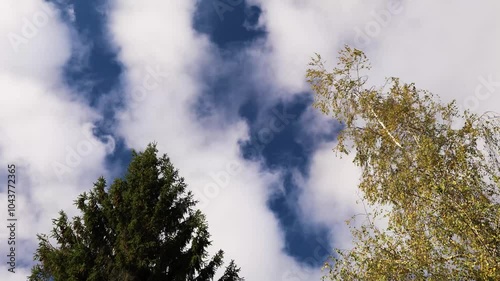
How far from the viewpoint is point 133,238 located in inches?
635

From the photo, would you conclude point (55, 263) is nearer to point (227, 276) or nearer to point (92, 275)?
point (92, 275)

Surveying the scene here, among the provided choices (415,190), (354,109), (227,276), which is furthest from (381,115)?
(227,276)

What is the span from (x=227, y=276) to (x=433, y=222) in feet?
29.5

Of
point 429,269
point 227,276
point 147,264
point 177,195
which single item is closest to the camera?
point 429,269

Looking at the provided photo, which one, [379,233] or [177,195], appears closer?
[379,233]

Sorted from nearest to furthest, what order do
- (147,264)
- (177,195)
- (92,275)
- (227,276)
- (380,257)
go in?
1. (380,257)
2. (92,275)
3. (147,264)
4. (227,276)
5. (177,195)

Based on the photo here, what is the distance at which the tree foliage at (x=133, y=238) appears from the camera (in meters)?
15.5

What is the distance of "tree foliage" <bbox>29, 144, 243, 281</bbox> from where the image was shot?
15.5 meters

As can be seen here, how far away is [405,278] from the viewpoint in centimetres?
1118

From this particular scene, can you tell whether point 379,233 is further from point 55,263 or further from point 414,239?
point 55,263

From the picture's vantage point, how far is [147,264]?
15.9m

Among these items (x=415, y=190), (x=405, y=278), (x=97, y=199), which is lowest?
(x=405, y=278)

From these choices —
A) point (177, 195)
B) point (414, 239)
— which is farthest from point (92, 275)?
point (414, 239)

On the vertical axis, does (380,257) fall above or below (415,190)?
below
